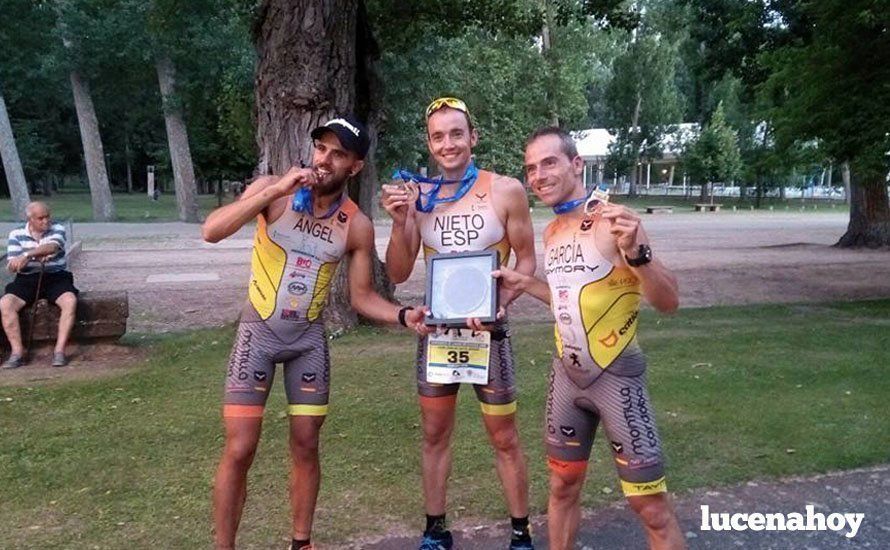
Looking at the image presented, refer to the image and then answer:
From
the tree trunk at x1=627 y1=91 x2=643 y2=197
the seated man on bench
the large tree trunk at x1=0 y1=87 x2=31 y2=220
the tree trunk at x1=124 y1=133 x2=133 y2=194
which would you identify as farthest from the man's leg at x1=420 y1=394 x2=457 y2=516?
the tree trunk at x1=124 y1=133 x2=133 y2=194

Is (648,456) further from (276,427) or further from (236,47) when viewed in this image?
(236,47)

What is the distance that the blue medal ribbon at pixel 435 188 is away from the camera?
12.5 feet

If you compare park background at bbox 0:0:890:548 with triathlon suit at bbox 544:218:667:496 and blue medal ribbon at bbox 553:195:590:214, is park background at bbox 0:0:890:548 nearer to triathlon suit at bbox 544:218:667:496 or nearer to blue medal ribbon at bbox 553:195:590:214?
triathlon suit at bbox 544:218:667:496

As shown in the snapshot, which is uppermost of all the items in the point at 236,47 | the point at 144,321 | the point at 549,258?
the point at 236,47

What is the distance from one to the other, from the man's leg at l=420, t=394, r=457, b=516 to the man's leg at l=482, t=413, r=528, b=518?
194 millimetres

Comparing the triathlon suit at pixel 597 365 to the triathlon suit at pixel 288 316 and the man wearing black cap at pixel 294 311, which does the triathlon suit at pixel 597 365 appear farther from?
the triathlon suit at pixel 288 316

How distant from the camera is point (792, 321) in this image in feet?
34.5

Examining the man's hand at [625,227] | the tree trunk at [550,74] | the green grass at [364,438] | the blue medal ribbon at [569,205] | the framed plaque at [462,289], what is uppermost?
the tree trunk at [550,74]

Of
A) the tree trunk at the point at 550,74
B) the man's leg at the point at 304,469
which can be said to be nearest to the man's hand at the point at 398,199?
the man's leg at the point at 304,469

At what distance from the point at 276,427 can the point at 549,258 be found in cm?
332

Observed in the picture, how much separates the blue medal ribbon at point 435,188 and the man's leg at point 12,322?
6.01 metres

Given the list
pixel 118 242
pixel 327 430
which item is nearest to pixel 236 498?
pixel 327 430

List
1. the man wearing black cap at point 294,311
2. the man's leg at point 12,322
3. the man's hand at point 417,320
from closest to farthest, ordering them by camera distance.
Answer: the man wearing black cap at point 294,311 < the man's hand at point 417,320 < the man's leg at point 12,322

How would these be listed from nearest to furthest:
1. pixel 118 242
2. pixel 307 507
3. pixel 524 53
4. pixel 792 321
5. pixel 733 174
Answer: pixel 307 507, pixel 792 321, pixel 118 242, pixel 524 53, pixel 733 174
